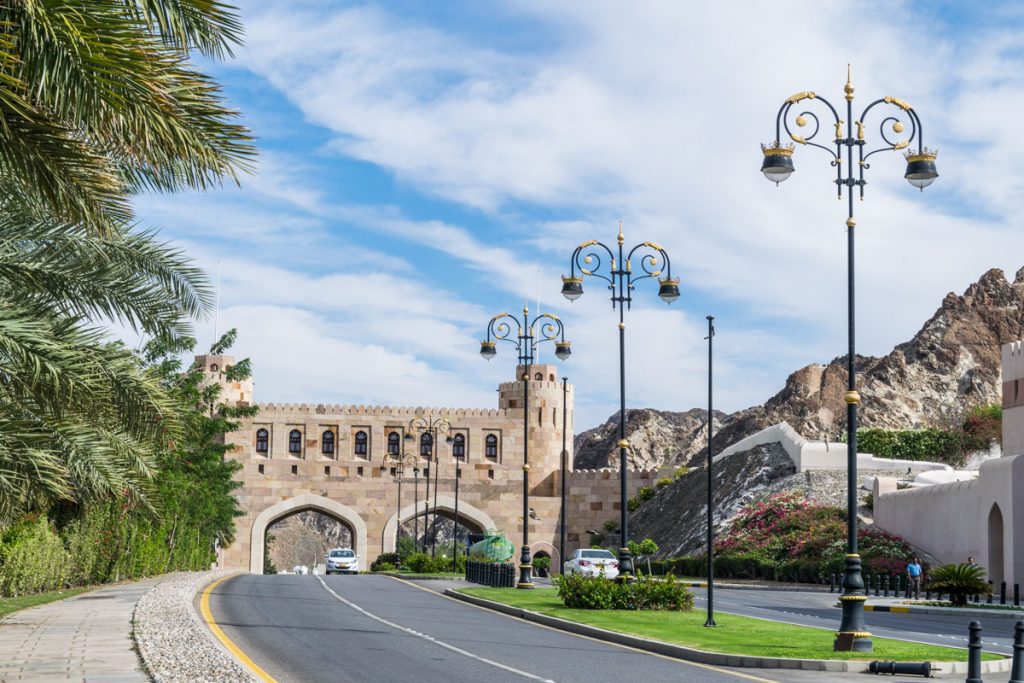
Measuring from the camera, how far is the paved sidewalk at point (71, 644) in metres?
12.3

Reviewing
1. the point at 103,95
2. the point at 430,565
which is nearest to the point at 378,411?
the point at 430,565

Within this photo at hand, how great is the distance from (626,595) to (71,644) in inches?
469

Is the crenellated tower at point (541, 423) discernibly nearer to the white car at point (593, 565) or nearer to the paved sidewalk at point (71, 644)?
the white car at point (593, 565)

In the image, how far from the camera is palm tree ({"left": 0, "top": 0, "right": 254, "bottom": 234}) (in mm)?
8844

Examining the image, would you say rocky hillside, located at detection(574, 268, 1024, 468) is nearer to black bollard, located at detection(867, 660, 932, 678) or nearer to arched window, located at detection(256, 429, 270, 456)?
arched window, located at detection(256, 429, 270, 456)

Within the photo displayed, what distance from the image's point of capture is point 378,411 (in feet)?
271

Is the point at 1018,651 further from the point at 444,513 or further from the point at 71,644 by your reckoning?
the point at 444,513

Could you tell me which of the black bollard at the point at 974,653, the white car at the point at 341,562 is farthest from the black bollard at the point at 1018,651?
the white car at the point at 341,562

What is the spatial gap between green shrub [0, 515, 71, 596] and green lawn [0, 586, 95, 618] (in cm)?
29

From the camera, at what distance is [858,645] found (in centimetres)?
1622

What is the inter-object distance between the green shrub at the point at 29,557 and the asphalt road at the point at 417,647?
356 centimetres

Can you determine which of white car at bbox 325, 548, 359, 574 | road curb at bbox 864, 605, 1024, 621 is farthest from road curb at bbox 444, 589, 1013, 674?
white car at bbox 325, 548, 359, 574

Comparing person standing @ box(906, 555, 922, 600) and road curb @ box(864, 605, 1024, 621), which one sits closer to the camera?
road curb @ box(864, 605, 1024, 621)

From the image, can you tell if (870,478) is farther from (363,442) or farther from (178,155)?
(178,155)
